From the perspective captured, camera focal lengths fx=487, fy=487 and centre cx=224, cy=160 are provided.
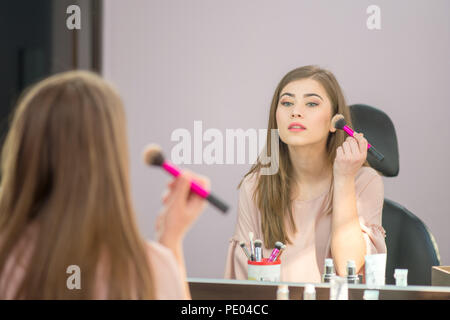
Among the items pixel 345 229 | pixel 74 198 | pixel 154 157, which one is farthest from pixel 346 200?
pixel 74 198

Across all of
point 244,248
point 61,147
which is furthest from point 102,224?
point 244,248

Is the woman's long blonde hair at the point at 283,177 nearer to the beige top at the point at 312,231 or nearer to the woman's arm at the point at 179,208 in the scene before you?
the beige top at the point at 312,231

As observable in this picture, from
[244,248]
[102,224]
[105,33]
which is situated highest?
[105,33]

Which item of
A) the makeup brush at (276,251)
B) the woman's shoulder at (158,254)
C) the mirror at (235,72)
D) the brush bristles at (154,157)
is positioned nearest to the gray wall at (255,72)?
the mirror at (235,72)

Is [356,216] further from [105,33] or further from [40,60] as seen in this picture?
[40,60]

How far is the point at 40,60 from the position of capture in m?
1.16

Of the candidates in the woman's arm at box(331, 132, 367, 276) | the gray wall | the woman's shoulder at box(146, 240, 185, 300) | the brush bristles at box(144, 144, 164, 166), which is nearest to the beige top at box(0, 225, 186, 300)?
the woman's shoulder at box(146, 240, 185, 300)

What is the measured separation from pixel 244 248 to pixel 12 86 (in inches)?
26.4

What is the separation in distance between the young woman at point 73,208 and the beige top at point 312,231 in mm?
524

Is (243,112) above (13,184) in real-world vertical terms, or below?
above

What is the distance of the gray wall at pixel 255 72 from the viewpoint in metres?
1.06

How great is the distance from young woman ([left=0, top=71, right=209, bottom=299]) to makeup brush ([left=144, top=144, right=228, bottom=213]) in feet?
0.29

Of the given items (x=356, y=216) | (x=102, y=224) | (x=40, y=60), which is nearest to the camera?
(x=102, y=224)

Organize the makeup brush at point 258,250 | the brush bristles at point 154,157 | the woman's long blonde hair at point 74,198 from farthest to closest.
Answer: the makeup brush at point 258,250, the brush bristles at point 154,157, the woman's long blonde hair at point 74,198
